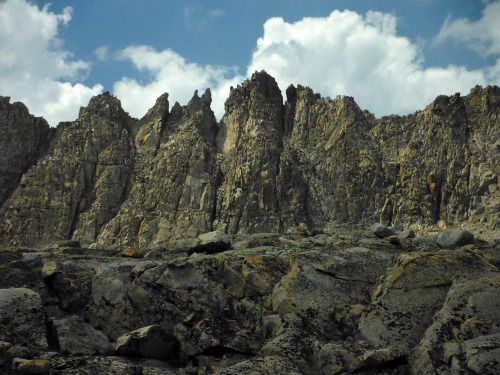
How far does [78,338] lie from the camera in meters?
13.2

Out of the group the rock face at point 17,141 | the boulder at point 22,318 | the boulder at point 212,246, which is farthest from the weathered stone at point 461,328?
the rock face at point 17,141

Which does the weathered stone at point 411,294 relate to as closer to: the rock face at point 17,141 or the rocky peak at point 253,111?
the rocky peak at point 253,111

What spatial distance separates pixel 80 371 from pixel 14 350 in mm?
1986

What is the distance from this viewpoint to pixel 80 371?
10516 mm

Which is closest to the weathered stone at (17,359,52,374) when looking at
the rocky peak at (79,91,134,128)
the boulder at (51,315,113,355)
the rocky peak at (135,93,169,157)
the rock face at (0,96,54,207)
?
the boulder at (51,315,113,355)

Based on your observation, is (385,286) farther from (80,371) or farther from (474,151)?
(474,151)

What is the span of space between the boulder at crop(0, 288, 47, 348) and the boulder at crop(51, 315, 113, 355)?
1.53 feet

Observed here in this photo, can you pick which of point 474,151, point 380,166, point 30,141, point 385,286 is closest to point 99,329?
point 385,286

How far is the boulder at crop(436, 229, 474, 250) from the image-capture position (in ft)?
67.9

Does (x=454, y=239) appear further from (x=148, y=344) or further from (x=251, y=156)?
(x=251, y=156)

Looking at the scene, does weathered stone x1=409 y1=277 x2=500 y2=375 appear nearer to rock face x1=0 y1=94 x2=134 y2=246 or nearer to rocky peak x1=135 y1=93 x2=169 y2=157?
rock face x1=0 y1=94 x2=134 y2=246

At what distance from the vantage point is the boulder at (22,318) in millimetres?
12508

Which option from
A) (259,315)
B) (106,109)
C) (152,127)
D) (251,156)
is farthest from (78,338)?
(106,109)

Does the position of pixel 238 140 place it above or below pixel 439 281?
above
